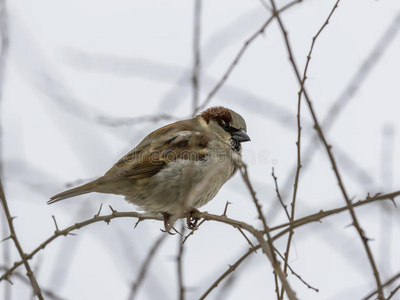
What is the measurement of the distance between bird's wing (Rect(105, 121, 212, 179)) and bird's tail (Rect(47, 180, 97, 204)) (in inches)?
6.2

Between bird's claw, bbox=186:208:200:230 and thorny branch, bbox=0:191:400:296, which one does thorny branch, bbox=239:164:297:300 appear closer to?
thorny branch, bbox=0:191:400:296

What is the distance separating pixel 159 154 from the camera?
168 inches

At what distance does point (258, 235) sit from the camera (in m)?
1.76

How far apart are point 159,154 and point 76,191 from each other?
0.74 metres

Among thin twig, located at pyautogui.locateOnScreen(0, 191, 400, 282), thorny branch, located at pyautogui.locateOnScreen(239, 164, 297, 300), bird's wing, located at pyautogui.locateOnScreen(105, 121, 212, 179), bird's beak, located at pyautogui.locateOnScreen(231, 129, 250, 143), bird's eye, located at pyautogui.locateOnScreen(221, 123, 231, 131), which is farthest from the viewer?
bird's eye, located at pyautogui.locateOnScreen(221, 123, 231, 131)

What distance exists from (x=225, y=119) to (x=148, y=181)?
99cm

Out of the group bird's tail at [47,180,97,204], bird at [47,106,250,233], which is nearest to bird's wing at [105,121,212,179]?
bird at [47,106,250,233]

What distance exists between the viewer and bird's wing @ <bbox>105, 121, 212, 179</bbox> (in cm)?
418

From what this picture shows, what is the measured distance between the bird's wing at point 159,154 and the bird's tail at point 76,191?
16 cm

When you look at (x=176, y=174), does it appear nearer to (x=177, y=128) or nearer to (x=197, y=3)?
(x=177, y=128)

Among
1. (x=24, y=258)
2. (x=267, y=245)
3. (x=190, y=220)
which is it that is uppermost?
(x=190, y=220)

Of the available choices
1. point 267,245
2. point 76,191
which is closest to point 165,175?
point 76,191

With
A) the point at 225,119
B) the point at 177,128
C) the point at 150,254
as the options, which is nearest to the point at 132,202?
the point at 177,128

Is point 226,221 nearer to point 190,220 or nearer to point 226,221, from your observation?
point 226,221
